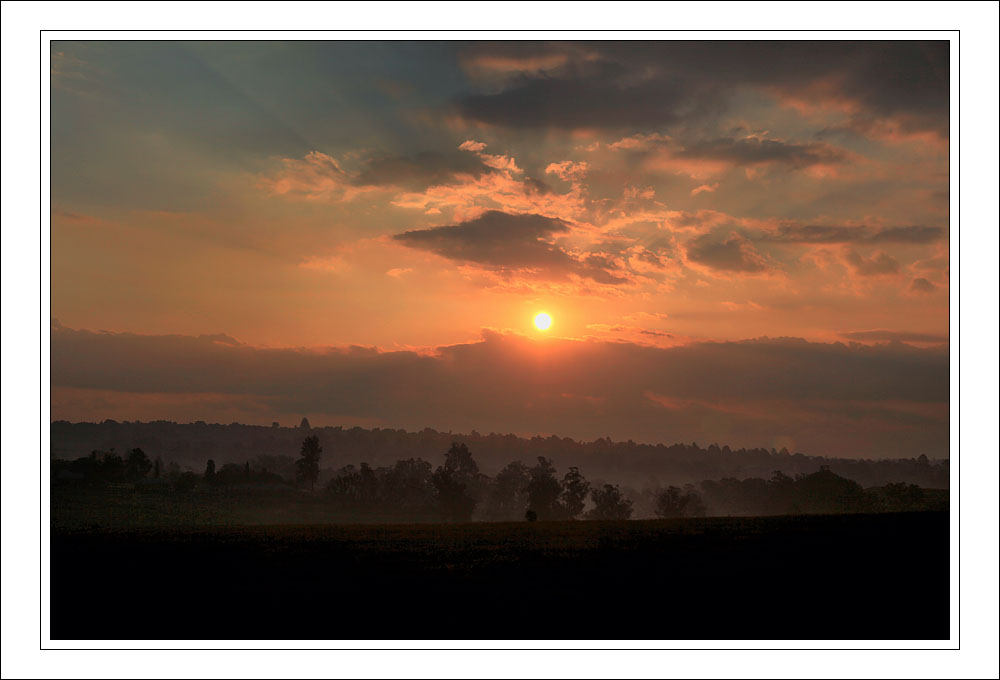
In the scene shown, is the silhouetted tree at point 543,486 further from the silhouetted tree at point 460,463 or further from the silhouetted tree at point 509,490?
the silhouetted tree at point 460,463

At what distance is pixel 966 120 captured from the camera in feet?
21.3

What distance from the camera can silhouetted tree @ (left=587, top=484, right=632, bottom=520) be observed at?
9.87 m

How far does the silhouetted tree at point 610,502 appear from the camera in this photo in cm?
987

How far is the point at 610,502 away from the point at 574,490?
59 cm

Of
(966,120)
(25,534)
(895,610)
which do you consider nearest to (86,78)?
(25,534)

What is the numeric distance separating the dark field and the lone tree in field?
9.10 feet

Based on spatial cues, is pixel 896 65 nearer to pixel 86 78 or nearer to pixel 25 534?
pixel 86 78

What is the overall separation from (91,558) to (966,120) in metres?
10.2

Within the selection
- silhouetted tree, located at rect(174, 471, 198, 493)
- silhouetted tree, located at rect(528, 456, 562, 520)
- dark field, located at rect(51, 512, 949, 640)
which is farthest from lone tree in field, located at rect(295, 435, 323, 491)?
silhouetted tree, located at rect(528, 456, 562, 520)

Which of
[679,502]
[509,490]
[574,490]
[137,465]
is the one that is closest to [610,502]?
[574,490]

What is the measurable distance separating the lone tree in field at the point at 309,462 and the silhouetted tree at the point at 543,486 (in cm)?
348

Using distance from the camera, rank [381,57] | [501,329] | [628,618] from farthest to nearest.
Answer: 1. [501,329]
2. [381,57]
3. [628,618]

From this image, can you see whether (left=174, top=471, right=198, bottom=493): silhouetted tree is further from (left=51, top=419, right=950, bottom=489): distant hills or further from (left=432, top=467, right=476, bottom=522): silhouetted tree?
(left=432, top=467, right=476, bottom=522): silhouetted tree

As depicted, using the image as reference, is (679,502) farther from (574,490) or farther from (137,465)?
(137,465)
